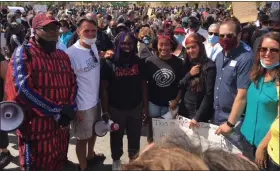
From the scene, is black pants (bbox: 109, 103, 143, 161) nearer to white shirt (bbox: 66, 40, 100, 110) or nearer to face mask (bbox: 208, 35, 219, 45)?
white shirt (bbox: 66, 40, 100, 110)

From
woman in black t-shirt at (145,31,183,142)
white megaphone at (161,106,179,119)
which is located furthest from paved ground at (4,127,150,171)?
woman in black t-shirt at (145,31,183,142)

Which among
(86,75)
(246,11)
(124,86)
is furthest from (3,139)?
(246,11)

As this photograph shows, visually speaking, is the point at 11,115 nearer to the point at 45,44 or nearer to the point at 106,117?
the point at 45,44

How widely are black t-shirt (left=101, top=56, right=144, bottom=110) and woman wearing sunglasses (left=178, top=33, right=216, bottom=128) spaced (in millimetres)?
492

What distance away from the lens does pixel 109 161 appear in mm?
4551

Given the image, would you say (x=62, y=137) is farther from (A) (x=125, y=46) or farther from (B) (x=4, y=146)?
(B) (x=4, y=146)

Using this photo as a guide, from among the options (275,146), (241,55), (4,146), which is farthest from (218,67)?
(4,146)

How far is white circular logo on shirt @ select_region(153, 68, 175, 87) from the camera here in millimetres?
3809

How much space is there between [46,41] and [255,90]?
1757mm

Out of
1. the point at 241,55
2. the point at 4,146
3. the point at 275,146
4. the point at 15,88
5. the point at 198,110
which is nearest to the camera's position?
the point at 275,146

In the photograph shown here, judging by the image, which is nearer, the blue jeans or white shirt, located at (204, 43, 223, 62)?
the blue jeans

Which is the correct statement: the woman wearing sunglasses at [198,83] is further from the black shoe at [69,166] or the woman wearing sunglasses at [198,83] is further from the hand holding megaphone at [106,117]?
the black shoe at [69,166]

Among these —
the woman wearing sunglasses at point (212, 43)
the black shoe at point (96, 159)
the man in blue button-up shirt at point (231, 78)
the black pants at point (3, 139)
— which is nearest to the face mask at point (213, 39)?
the woman wearing sunglasses at point (212, 43)

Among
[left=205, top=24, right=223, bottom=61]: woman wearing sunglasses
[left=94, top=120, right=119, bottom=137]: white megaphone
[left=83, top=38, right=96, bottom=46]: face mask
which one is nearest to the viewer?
[left=83, top=38, right=96, bottom=46]: face mask
